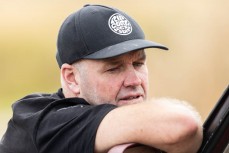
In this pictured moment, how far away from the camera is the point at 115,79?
285 centimetres

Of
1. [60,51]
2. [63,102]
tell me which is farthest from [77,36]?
[63,102]

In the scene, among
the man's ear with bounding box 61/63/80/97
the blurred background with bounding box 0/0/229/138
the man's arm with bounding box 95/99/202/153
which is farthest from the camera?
the blurred background with bounding box 0/0/229/138

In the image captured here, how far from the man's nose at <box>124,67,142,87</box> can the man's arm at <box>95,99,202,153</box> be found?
311mm

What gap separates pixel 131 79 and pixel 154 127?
0.46 m

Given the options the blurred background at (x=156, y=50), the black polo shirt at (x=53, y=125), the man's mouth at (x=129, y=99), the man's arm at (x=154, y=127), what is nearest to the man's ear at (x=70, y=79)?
the black polo shirt at (x=53, y=125)

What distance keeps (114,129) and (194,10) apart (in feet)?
40.2

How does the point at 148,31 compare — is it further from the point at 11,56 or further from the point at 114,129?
the point at 114,129

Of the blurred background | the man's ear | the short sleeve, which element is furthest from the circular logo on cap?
the blurred background

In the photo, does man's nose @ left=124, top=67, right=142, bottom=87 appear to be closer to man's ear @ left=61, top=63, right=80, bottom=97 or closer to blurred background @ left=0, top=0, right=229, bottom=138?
man's ear @ left=61, top=63, right=80, bottom=97

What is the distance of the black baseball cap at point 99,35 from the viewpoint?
2906 millimetres

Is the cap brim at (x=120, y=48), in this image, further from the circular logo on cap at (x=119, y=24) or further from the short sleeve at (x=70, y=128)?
the short sleeve at (x=70, y=128)

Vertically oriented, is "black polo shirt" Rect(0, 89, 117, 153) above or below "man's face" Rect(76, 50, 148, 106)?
below

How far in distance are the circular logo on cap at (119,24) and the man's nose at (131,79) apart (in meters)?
0.18

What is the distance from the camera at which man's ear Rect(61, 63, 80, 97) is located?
302cm
